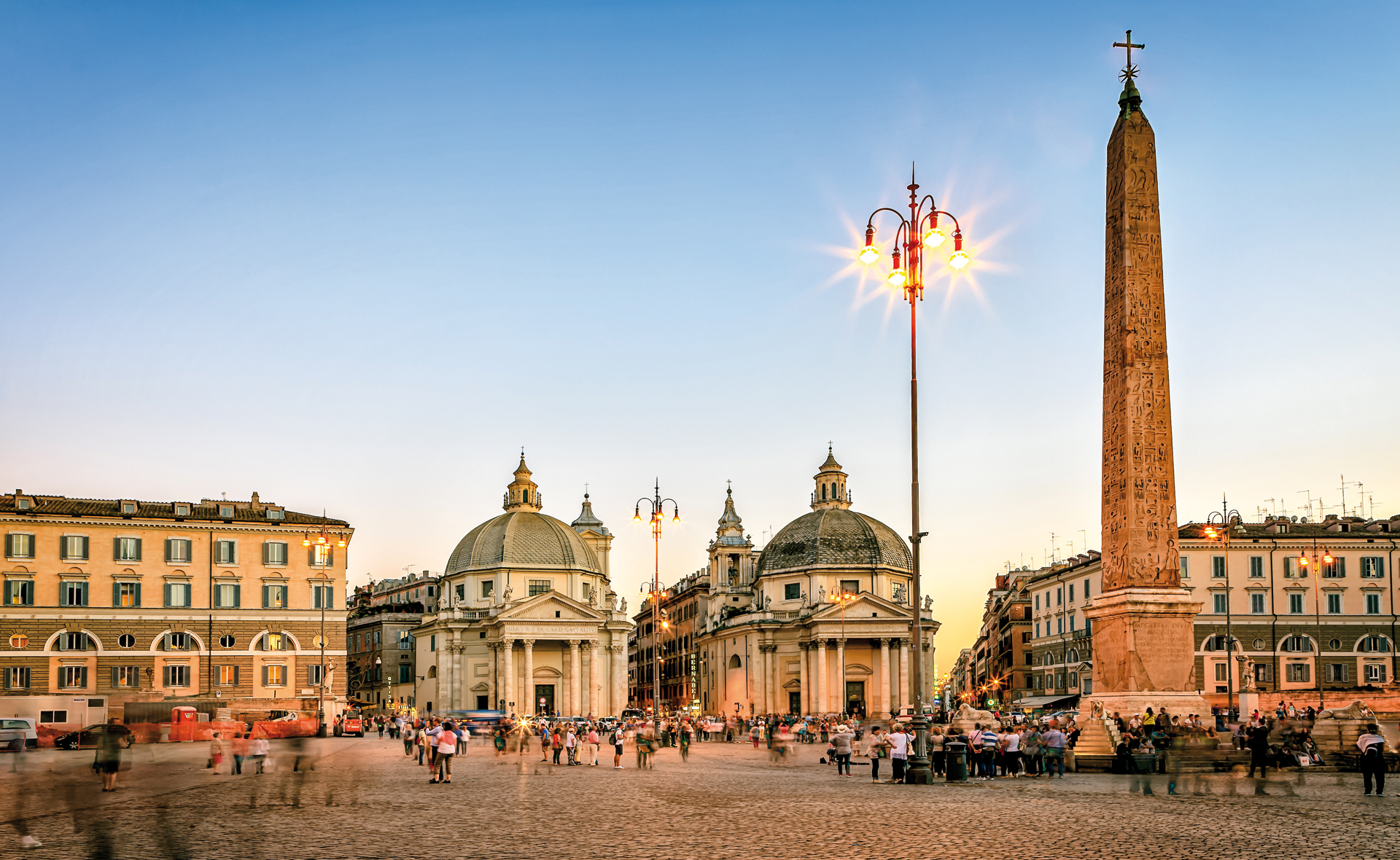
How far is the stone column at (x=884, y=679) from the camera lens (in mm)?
92562

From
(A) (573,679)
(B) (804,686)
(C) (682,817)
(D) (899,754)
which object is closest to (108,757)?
(C) (682,817)

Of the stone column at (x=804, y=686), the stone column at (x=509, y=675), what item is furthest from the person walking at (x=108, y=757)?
the stone column at (x=804, y=686)

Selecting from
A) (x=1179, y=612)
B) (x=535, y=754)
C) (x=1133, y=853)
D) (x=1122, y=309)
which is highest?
(x=1122, y=309)

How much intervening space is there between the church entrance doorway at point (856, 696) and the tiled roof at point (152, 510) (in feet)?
127

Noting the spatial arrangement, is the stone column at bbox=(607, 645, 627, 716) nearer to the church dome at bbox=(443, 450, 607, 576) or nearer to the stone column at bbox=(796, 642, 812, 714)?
the church dome at bbox=(443, 450, 607, 576)

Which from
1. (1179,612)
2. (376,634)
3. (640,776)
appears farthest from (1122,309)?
(376,634)

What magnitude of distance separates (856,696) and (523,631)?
74.7 ft

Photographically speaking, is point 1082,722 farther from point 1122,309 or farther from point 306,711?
point 306,711

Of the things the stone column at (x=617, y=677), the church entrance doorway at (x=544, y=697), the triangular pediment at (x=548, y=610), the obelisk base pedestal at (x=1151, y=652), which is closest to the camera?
the obelisk base pedestal at (x=1151, y=652)

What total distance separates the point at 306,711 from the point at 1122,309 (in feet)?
158

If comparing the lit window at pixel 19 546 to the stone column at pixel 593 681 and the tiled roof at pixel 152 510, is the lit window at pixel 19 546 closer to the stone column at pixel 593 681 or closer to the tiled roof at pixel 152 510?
the tiled roof at pixel 152 510

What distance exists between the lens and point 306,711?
6638 cm

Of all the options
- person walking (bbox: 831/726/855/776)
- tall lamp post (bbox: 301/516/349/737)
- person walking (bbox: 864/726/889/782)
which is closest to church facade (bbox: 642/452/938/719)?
tall lamp post (bbox: 301/516/349/737)

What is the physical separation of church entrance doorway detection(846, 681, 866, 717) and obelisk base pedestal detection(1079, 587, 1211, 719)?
62.9m
